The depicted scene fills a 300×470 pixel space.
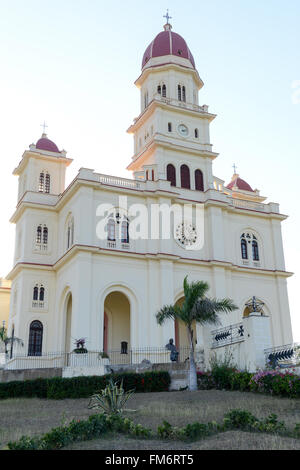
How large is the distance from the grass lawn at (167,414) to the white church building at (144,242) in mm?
8795

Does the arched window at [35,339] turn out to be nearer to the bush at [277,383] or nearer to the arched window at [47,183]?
the arched window at [47,183]

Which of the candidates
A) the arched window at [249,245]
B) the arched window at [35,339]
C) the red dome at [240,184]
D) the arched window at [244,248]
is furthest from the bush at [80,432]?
the red dome at [240,184]

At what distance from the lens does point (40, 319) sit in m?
33.7

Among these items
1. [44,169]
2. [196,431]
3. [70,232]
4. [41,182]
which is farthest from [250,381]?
[44,169]

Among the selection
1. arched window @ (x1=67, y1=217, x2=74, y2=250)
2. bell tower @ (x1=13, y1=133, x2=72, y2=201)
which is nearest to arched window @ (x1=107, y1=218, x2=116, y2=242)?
arched window @ (x1=67, y1=217, x2=74, y2=250)

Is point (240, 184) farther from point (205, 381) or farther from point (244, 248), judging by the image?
point (205, 381)

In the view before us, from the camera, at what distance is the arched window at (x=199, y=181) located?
123 feet

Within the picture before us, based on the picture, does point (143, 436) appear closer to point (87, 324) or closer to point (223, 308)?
point (223, 308)

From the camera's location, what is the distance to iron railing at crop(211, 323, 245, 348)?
72.7ft

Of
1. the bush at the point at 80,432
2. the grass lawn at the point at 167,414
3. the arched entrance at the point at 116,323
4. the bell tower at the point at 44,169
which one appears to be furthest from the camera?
the bell tower at the point at 44,169

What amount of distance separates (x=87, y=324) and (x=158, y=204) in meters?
9.17

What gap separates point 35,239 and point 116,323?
783 centimetres

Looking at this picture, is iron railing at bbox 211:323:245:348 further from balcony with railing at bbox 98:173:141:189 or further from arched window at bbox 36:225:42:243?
arched window at bbox 36:225:42:243
